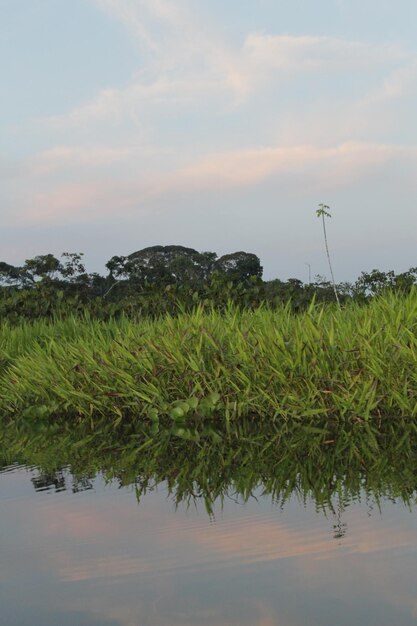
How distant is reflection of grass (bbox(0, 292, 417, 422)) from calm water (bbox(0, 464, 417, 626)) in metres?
2.13

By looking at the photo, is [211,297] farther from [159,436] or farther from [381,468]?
[381,468]

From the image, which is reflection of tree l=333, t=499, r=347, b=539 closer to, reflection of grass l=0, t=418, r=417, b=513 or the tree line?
reflection of grass l=0, t=418, r=417, b=513

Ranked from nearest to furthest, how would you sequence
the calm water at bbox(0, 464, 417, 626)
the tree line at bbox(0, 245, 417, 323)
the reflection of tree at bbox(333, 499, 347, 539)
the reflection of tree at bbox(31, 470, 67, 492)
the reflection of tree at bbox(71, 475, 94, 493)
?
the calm water at bbox(0, 464, 417, 626) < the reflection of tree at bbox(333, 499, 347, 539) < the reflection of tree at bbox(71, 475, 94, 493) < the reflection of tree at bbox(31, 470, 67, 492) < the tree line at bbox(0, 245, 417, 323)

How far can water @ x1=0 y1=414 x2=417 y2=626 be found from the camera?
251 cm

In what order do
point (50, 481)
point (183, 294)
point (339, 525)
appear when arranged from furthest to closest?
point (183, 294), point (50, 481), point (339, 525)

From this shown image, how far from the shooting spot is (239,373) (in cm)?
646

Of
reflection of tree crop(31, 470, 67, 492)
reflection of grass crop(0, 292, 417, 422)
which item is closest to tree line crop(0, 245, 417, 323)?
reflection of grass crop(0, 292, 417, 422)

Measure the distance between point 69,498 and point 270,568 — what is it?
1755mm

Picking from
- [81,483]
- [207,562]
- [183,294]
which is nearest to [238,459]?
[81,483]

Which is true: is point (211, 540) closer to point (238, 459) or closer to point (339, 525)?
point (339, 525)

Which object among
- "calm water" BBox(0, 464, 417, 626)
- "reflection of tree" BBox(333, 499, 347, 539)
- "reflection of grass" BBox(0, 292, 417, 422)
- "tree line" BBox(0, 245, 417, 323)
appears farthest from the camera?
"tree line" BBox(0, 245, 417, 323)

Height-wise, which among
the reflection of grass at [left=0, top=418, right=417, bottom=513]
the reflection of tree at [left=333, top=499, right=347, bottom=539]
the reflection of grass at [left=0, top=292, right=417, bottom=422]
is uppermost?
the reflection of grass at [left=0, top=292, right=417, bottom=422]

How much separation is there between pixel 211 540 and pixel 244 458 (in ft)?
5.59

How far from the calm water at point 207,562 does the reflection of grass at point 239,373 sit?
2.13 metres
